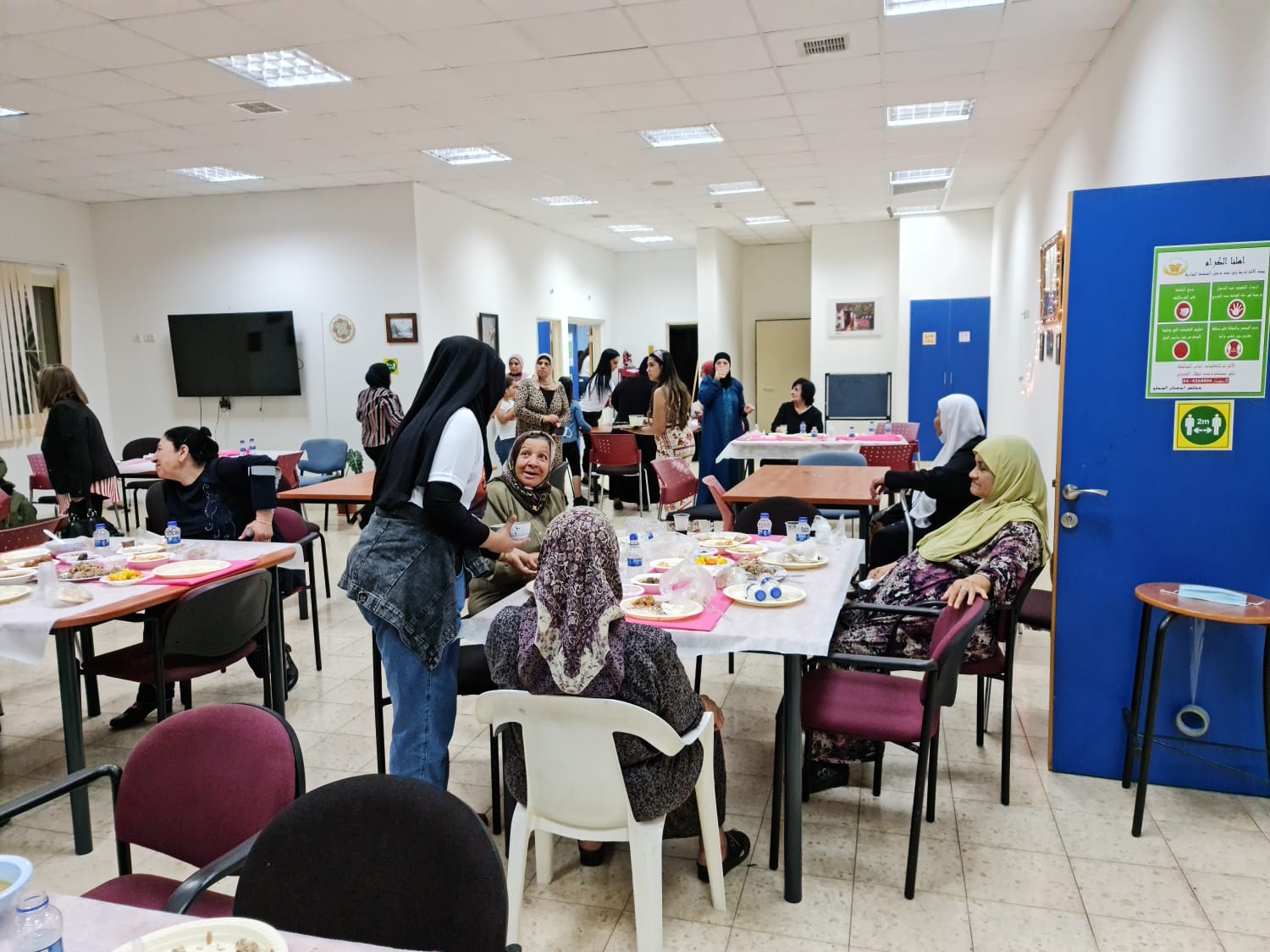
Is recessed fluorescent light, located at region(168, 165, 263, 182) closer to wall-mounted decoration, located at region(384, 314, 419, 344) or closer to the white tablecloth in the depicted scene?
wall-mounted decoration, located at region(384, 314, 419, 344)

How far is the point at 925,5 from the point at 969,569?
10.3 ft

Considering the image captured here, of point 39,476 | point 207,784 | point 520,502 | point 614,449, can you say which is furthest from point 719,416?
point 207,784

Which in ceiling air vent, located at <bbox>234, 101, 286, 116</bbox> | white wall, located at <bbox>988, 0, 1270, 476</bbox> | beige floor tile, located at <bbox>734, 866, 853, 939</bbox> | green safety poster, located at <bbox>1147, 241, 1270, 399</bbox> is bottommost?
beige floor tile, located at <bbox>734, 866, 853, 939</bbox>

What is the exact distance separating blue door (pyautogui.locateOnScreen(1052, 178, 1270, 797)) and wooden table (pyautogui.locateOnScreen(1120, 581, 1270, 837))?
0.07 metres

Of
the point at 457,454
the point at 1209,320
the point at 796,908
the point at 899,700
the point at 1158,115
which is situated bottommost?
the point at 796,908

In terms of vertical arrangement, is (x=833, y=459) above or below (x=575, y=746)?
above

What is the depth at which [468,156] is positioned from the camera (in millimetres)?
7637

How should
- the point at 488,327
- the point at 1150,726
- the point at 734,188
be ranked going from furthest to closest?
the point at 488,327 < the point at 734,188 < the point at 1150,726

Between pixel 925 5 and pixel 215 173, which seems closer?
pixel 925 5

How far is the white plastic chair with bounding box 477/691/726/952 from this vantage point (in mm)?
1935

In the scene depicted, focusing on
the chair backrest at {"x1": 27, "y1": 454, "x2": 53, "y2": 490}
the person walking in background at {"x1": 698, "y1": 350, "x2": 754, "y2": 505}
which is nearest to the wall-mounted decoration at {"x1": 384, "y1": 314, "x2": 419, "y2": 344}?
the person walking in background at {"x1": 698, "y1": 350, "x2": 754, "y2": 505}

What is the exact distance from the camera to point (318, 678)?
4.24 m

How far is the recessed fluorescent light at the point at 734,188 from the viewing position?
896 centimetres

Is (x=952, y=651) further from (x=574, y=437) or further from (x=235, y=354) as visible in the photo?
(x=235, y=354)
